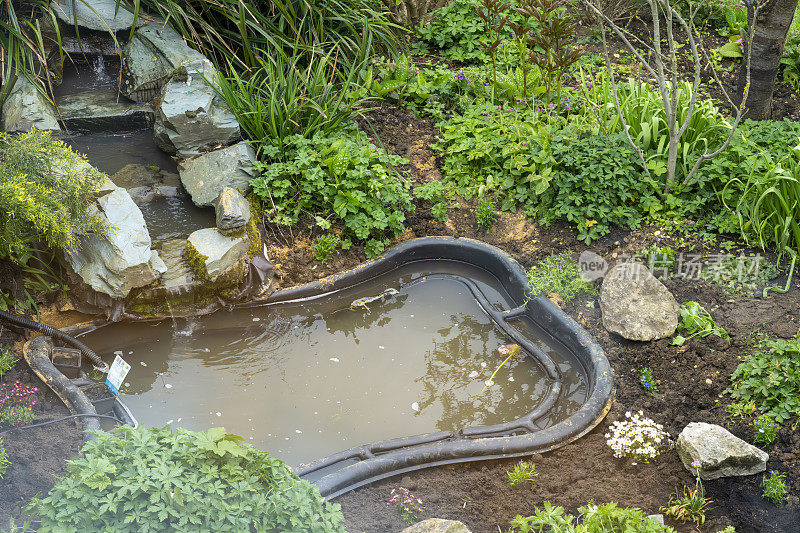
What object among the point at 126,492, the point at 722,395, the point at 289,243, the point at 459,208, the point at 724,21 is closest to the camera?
the point at 126,492

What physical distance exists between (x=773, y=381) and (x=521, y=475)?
1390 mm

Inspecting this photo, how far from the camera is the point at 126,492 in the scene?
2182 millimetres

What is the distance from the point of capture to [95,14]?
4.82 m

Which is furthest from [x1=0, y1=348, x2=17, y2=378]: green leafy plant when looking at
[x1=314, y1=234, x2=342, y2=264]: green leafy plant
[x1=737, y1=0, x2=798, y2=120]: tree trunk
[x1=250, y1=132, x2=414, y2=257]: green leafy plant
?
[x1=737, y1=0, x2=798, y2=120]: tree trunk

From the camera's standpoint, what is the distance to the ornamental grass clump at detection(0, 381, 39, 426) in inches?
126

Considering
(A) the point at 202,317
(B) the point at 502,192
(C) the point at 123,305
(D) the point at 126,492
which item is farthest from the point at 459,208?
(D) the point at 126,492

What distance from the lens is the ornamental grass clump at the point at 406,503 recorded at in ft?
9.73

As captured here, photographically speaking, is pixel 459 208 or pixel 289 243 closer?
pixel 289 243

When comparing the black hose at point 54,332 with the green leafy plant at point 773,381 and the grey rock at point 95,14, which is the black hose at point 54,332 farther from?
the green leafy plant at point 773,381

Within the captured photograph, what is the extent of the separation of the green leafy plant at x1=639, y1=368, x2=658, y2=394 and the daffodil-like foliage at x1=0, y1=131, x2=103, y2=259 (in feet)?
10.6

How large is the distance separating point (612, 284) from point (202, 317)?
2582mm

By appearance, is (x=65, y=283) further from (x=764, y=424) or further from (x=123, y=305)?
(x=764, y=424)

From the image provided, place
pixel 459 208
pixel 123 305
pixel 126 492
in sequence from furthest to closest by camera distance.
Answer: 1. pixel 459 208
2. pixel 123 305
3. pixel 126 492

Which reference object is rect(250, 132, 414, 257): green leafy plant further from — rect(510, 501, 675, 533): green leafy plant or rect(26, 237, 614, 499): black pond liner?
rect(510, 501, 675, 533): green leafy plant
